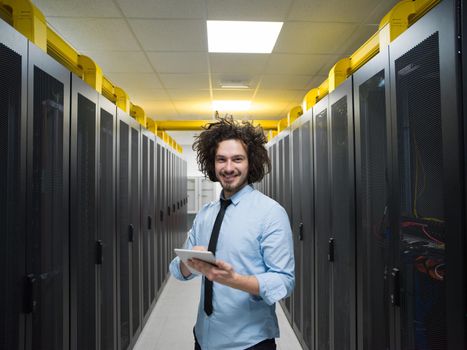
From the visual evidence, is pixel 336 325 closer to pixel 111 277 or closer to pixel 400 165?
pixel 400 165

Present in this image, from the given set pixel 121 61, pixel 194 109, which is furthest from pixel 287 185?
pixel 194 109

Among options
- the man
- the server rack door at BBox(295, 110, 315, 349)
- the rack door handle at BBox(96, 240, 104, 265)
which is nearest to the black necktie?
the man

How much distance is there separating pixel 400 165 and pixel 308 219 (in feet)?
4.11

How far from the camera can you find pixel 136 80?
3.90 metres

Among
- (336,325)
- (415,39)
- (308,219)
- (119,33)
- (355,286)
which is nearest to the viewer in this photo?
(415,39)

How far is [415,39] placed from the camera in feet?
3.27

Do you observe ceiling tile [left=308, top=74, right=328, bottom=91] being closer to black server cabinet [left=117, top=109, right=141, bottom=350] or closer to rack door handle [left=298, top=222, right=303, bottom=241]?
rack door handle [left=298, top=222, right=303, bottom=241]

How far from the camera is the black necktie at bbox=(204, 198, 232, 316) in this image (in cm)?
112

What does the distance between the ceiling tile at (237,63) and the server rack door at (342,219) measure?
1.66 m

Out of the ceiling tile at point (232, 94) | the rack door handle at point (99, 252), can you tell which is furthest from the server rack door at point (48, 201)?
the ceiling tile at point (232, 94)

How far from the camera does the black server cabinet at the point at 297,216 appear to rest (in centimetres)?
254

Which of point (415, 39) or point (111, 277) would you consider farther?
point (111, 277)

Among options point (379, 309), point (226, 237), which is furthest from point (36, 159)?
point (379, 309)

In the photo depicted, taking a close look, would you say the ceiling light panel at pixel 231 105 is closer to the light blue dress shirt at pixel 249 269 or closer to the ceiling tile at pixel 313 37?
the ceiling tile at pixel 313 37
